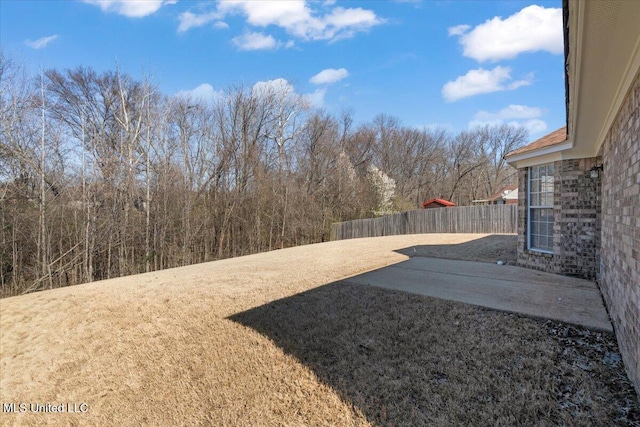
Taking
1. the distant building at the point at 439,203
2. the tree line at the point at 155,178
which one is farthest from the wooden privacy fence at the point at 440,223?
the distant building at the point at 439,203

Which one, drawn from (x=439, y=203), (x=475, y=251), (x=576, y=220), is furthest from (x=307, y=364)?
(x=439, y=203)

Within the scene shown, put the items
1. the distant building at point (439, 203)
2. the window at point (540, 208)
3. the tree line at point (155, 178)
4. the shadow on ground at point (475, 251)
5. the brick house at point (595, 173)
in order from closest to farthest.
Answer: the brick house at point (595, 173) → the window at point (540, 208) → the shadow on ground at point (475, 251) → the tree line at point (155, 178) → the distant building at point (439, 203)

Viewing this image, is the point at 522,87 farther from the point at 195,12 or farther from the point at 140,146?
the point at 140,146

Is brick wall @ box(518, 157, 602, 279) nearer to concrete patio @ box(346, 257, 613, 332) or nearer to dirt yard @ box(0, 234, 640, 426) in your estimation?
concrete patio @ box(346, 257, 613, 332)

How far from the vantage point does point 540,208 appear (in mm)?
7117

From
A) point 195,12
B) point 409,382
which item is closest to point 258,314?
point 409,382

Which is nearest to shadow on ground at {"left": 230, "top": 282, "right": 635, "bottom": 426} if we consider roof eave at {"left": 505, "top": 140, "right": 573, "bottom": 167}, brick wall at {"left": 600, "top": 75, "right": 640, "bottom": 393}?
brick wall at {"left": 600, "top": 75, "right": 640, "bottom": 393}

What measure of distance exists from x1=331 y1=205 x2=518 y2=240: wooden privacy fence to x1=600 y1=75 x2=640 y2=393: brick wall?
1197cm

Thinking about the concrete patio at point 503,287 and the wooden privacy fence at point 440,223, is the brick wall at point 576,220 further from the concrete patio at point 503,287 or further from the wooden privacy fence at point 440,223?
the wooden privacy fence at point 440,223

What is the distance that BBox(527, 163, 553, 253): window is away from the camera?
22.6 ft

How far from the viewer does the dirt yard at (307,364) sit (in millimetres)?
2807

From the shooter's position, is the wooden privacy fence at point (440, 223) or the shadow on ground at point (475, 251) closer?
the shadow on ground at point (475, 251)

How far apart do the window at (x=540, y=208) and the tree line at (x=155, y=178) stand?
12.7m

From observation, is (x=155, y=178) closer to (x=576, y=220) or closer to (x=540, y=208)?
(x=540, y=208)
